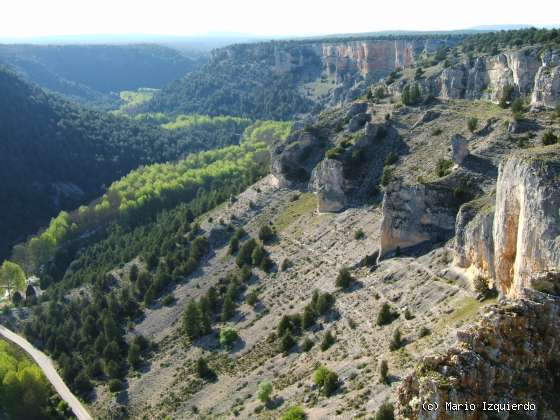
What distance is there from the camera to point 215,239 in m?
89.9

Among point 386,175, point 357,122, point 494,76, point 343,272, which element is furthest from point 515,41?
point 343,272

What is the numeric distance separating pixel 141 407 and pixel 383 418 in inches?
1483

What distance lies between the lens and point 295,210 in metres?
85.7

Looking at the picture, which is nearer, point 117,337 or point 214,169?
point 117,337

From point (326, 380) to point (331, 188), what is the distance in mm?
39177

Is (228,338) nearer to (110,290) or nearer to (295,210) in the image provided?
(295,210)

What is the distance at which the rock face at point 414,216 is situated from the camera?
56.8m

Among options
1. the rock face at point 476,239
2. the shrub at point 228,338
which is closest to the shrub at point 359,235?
the shrub at point 228,338

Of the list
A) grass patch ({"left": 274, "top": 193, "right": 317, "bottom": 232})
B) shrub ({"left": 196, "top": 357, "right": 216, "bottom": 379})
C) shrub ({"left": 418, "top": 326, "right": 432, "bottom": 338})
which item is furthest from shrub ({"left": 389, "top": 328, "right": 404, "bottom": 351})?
grass patch ({"left": 274, "top": 193, "right": 317, "bottom": 232})

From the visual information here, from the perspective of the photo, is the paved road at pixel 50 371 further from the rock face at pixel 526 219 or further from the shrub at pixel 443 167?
the rock face at pixel 526 219

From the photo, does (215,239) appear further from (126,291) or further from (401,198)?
(401,198)

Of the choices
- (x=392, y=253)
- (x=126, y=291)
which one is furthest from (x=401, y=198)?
(x=126, y=291)

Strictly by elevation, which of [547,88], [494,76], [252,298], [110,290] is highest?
[494,76]

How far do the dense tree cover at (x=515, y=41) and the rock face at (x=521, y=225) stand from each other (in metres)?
72.5
